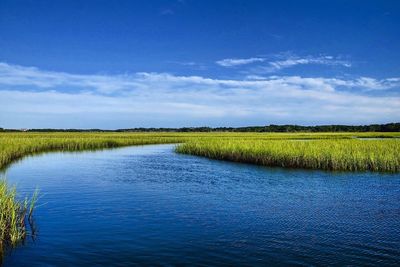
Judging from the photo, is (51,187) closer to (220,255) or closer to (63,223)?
(63,223)

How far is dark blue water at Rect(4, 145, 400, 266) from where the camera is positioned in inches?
341

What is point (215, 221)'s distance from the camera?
1173cm

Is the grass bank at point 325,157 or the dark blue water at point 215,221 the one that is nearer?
the dark blue water at point 215,221

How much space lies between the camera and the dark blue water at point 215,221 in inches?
341

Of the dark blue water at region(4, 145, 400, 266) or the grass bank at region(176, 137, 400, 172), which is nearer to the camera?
the dark blue water at region(4, 145, 400, 266)

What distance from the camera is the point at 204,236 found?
399 inches

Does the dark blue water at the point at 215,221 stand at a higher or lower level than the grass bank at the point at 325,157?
lower

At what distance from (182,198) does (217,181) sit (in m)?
4.78

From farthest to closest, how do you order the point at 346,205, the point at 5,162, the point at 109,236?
the point at 5,162, the point at 346,205, the point at 109,236

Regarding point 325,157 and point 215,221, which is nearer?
point 215,221

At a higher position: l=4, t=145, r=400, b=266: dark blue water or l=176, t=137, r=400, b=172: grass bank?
l=176, t=137, r=400, b=172: grass bank

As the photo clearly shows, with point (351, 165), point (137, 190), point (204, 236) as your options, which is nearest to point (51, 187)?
point (137, 190)

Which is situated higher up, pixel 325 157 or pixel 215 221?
pixel 325 157

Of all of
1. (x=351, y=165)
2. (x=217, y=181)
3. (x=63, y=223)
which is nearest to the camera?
(x=63, y=223)
